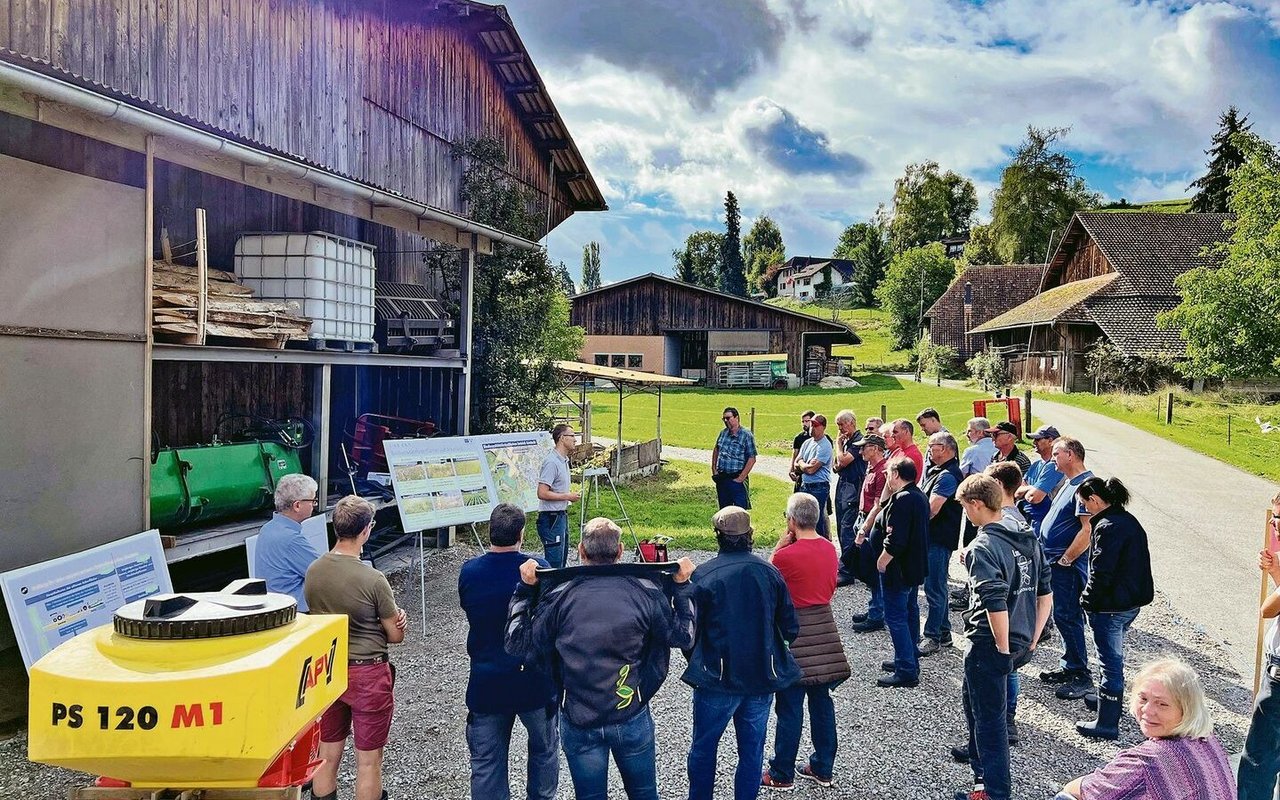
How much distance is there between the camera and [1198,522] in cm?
1218

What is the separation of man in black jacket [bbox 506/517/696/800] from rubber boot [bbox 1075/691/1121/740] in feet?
11.7

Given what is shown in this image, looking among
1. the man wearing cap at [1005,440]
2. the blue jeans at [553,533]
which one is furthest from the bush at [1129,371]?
the blue jeans at [553,533]

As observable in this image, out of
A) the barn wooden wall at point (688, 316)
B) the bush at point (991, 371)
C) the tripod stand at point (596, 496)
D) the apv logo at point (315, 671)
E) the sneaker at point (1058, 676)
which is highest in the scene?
the barn wooden wall at point (688, 316)

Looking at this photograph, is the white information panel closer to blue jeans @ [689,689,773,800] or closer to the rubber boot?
blue jeans @ [689,689,773,800]

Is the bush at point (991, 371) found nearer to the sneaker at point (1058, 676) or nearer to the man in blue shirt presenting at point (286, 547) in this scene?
the sneaker at point (1058, 676)

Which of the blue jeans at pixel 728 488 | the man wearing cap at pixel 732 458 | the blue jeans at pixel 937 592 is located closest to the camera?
the blue jeans at pixel 937 592

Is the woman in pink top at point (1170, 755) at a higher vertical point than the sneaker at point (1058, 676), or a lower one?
higher

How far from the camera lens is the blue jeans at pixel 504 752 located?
3.86 m

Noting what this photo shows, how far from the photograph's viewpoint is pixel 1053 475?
7176 millimetres

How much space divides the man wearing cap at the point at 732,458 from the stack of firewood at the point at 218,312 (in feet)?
17.7

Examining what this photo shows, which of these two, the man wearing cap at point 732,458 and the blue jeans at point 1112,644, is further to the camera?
the man wearing cap at point 732,458

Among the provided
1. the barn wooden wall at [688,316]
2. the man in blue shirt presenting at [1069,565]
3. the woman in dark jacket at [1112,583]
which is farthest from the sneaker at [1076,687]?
the barn wooden wall at [688,316]

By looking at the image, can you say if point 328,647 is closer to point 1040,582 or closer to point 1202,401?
point 1040,582

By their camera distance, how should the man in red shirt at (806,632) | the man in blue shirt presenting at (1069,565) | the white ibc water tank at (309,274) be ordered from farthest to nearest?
the white ibc water tank at (309,274) < the man in blue shirt presenting at (1069,565) < the man in red shirt at (806,632)
